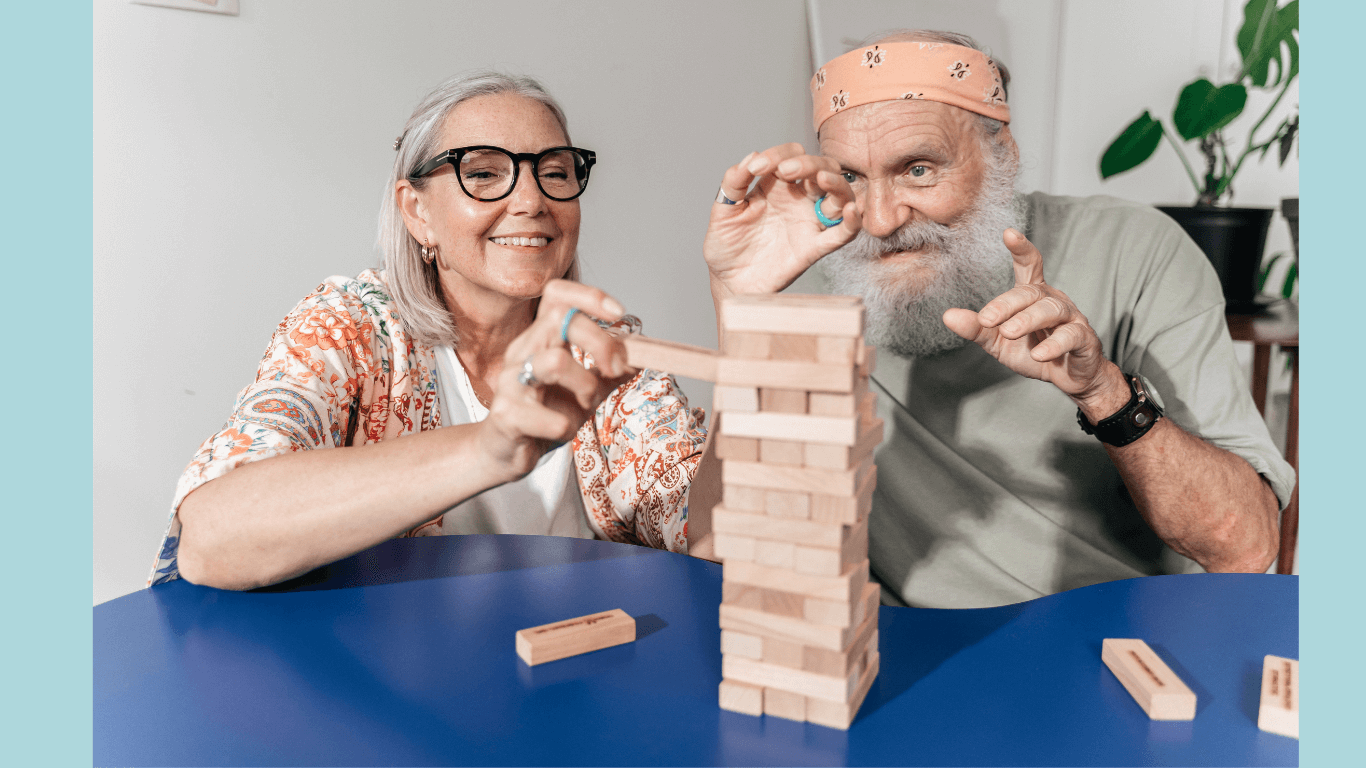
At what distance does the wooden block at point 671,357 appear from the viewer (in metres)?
0.83

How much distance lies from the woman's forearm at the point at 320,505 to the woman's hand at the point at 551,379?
7cm

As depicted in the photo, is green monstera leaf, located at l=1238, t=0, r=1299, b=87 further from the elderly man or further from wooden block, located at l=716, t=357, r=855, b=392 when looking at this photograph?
wooden block, located at l=716, t=357, r=855, b=392

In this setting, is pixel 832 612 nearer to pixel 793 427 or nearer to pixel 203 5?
pixel 793 427

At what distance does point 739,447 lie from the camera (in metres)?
0.82

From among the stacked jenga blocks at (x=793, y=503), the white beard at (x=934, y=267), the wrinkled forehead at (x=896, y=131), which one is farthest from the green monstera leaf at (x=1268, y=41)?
the stacked jenga blocks at (x=793, y=503)

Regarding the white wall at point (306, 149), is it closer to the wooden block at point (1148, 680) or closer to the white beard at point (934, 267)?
the white beard at point (934, 267)

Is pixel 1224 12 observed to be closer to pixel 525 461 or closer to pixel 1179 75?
pixel 1179 75

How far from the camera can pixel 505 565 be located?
1230mm

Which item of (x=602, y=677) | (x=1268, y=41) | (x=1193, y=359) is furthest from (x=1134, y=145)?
(x=602, y=677)

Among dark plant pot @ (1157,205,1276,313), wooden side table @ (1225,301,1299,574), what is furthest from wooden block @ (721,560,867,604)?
dark plant pot @ (1157,205,1276,313)

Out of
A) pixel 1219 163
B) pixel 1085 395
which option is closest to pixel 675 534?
pixel 1085 395

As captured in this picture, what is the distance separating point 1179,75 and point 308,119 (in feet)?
11.2

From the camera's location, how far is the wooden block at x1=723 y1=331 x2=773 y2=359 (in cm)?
80

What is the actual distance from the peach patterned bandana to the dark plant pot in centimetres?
153
